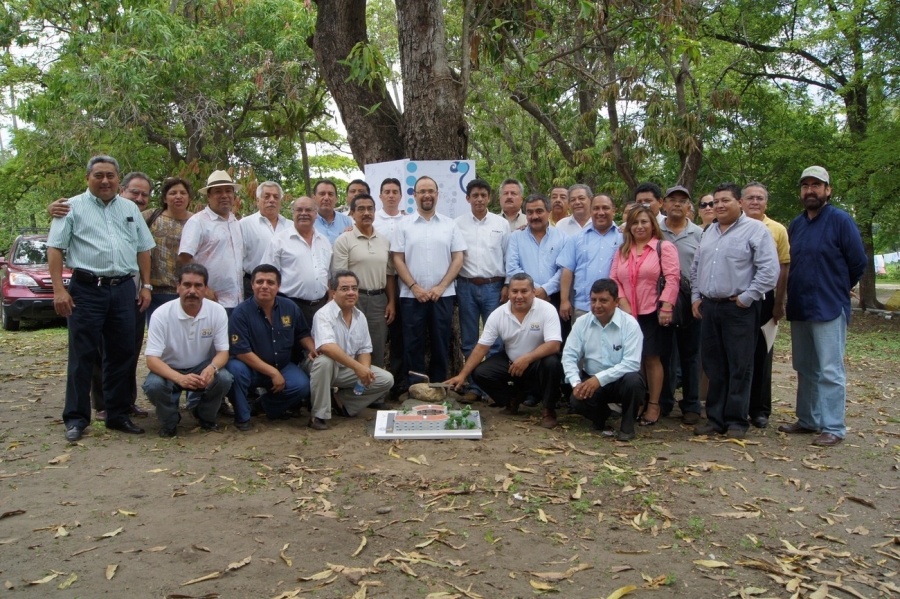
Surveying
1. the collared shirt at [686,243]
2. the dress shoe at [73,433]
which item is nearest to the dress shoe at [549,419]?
the collared shirt at [686,243]

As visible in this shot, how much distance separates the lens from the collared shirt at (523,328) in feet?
21.0

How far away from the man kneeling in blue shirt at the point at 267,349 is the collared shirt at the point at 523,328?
1.55 m

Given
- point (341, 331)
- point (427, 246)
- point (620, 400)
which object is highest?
point (427, 246)

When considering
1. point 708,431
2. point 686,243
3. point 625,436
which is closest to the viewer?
point 625,436

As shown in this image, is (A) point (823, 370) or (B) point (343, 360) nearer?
(A) point (823, 370)

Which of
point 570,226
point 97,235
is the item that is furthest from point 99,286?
point 570,226

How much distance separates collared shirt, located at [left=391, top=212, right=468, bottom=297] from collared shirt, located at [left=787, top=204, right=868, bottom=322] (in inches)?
116

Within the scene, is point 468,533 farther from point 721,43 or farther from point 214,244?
point 721,43

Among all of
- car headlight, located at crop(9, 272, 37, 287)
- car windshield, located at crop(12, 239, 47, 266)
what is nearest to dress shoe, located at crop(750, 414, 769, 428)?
car headlight, located at crop(9, 272, 37, 287)

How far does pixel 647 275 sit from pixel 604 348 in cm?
74

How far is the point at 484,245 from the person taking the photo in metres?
7.09

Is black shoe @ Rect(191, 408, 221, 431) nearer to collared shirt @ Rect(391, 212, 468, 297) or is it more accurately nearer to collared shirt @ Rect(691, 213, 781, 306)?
collared shirt @ Rect(391, 212, 468, 297)

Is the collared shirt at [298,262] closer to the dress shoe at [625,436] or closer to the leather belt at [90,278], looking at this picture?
the leather belt at [90,278]

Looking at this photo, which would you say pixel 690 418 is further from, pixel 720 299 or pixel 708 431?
pixel 720 299
